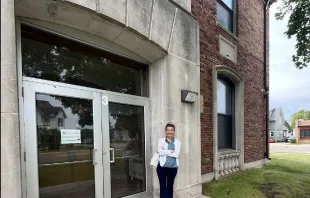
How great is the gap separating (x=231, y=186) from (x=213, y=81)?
3.19 m

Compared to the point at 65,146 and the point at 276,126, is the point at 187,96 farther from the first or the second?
the point at 276,126

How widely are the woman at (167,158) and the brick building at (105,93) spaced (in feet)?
2.05

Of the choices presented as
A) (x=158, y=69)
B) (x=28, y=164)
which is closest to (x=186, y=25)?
(x=158, y=69)

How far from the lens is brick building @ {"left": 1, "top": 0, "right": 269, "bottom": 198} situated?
11.1 feet

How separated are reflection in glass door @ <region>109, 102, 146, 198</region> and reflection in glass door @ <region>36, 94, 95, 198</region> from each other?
51 cm

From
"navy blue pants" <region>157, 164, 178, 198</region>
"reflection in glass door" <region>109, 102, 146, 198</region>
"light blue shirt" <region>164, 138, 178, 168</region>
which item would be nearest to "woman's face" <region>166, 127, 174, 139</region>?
"light blue shirt" <region>164, 138, 178, 168</region>

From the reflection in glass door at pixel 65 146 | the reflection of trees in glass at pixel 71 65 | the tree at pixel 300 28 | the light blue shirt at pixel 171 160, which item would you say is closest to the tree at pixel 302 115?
the tree at pixel 300 28

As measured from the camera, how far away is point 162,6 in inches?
205

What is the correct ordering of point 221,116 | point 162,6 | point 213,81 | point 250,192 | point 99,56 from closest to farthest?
point 99,56 → point 162,6 → point 250,192 → point 213,81 → point 221,116

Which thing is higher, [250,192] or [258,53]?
[258,53]

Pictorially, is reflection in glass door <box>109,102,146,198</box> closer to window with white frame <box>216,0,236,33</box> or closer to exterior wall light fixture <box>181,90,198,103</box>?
exterior wall light fixture <box>181,90,198,103</box>

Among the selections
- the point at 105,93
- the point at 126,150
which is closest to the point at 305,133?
the point at 126,150

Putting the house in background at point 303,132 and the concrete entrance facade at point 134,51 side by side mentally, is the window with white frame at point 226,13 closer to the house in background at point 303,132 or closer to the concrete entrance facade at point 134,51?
the concrete entrance facade at point 134,51

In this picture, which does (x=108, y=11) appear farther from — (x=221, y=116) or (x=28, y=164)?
(x=221, y=116)
